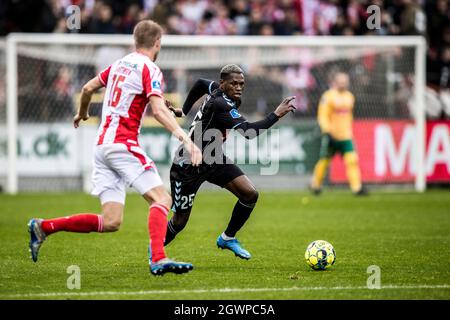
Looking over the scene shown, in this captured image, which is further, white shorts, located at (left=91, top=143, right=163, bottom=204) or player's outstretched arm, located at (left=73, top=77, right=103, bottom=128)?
player's outstretched arm, located at (left=73, top=77, right=103, bottom=128)

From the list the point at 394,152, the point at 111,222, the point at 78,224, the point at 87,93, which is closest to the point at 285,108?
the point at 87,93

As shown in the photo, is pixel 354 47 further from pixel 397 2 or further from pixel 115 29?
pixel 115 29

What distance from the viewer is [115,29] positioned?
20391 millimetres

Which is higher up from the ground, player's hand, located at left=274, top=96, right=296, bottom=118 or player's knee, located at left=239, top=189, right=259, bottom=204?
player's hand, located at left=274, top=96, right=296, bottom=118

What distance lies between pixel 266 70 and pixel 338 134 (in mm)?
2969

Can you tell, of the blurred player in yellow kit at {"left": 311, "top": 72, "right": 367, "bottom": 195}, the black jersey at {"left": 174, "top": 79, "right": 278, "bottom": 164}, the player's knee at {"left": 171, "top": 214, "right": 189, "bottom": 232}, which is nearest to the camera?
the black jersey at {"left": 174, "top": 79, "right": 278, "bottom": 164}

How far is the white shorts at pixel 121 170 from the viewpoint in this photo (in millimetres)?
7535

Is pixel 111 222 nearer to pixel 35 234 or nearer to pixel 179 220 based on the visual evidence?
pixel 35 234

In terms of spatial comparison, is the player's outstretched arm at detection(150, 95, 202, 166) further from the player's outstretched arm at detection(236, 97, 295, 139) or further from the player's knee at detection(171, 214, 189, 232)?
the player's knee at detection(171, 214, 189, 232)

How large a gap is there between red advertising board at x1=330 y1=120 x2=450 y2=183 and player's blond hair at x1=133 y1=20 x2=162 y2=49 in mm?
12759

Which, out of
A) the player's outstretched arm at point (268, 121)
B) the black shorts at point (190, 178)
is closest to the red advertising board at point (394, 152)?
A: the black shorts at point (190, 178)

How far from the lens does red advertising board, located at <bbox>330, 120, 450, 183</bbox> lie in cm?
1978

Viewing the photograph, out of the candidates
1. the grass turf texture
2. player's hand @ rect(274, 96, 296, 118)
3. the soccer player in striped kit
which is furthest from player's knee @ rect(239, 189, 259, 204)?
the soccer player in striped kit

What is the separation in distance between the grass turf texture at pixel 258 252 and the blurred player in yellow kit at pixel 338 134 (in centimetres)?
116
